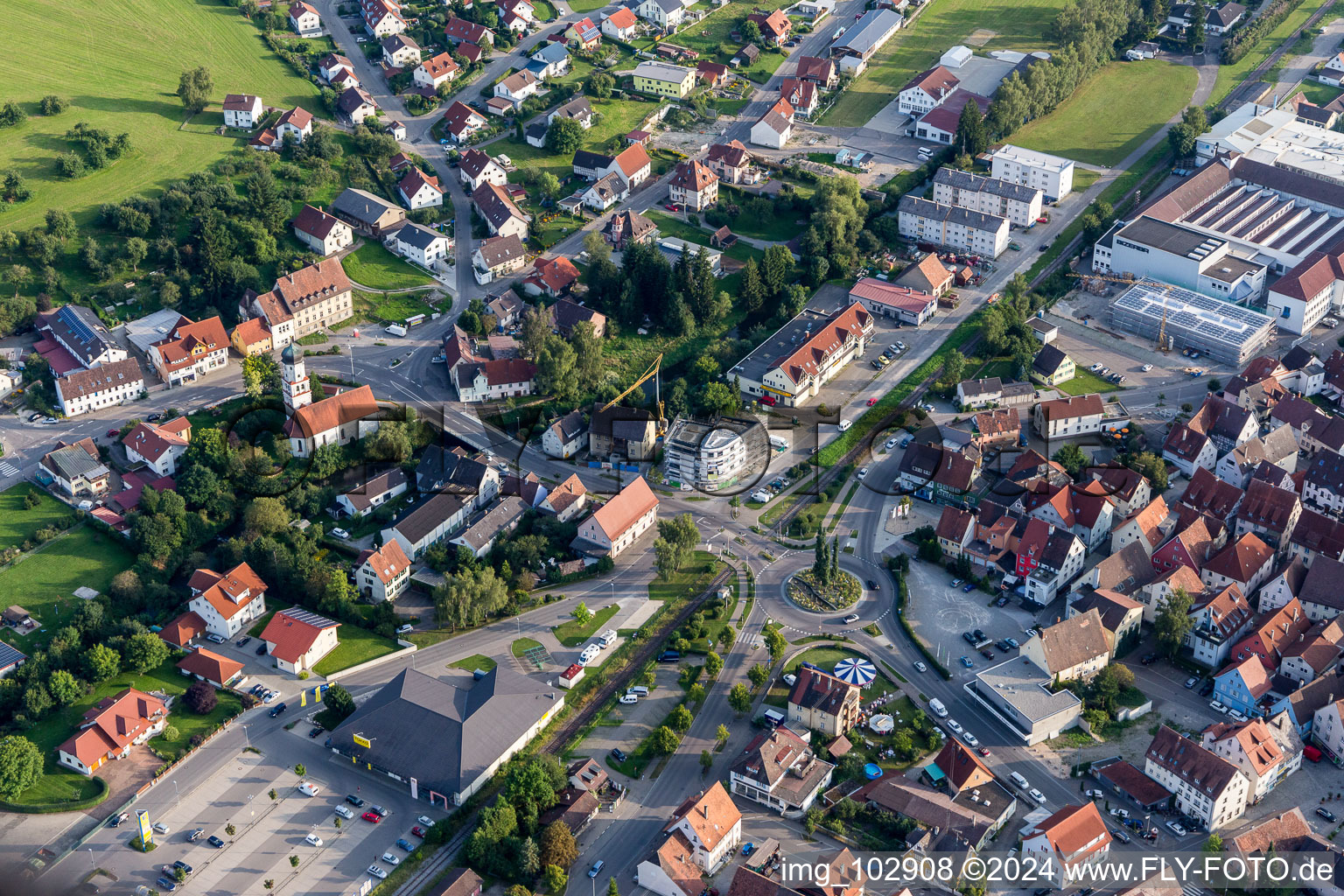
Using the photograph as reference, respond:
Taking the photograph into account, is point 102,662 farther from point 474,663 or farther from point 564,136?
point 564,136

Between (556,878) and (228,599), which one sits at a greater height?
(228,599)

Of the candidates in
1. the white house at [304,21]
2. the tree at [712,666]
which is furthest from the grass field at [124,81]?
the tree at [712,666]

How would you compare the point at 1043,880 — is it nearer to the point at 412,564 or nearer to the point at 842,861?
the point at 842,861

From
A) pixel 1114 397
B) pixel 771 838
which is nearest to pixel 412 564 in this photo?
pixel 771 838

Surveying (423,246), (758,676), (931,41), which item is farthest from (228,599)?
(931,41)

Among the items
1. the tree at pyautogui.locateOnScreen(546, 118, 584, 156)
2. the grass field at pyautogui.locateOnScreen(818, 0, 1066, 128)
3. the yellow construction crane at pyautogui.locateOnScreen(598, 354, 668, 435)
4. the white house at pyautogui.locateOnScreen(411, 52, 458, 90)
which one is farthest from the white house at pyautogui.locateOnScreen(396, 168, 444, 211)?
the grass field at pyautogui.locateOnScreen(818, 0, 1066, 128)

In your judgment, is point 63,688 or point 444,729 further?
point 63,688

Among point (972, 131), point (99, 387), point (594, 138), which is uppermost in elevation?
point (594, 138)
